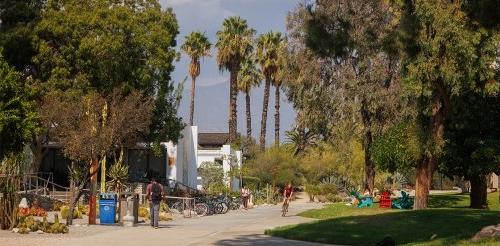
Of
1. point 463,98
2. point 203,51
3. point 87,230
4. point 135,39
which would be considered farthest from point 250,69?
point 87,230

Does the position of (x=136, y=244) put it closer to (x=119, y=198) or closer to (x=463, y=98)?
(x=119, y=198)

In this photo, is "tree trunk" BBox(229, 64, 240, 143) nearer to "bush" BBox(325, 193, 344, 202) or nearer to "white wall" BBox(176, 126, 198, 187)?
"white wall" BBox(176, 126, 198, 187)

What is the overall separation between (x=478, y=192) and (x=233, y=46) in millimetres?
40034

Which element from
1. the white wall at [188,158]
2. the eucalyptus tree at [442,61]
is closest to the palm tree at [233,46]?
the white wall at [188,158]

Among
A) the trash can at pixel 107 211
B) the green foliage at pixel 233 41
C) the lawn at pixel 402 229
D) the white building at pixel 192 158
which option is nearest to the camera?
the lawn at pixel 402 229

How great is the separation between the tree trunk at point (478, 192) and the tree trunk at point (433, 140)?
4873 mm

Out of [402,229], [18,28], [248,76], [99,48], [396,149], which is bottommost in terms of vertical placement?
[402,229]

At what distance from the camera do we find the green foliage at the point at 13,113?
2145 cm

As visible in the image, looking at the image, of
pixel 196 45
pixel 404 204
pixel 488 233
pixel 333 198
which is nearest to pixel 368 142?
pixel 404 204

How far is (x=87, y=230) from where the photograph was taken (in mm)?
22375

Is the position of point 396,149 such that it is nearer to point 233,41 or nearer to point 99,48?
point 99,48

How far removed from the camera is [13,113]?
21.7 m

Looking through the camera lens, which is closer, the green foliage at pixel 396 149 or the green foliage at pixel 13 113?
the green foliage at pixel 13 113

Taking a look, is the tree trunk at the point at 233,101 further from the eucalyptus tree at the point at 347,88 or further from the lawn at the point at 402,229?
the lawn at the point at 402,229
